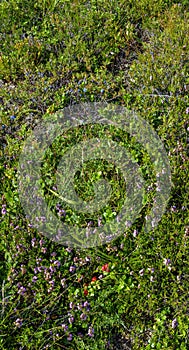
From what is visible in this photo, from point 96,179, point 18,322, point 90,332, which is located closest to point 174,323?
point 90,332

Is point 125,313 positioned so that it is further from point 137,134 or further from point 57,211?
point 137,134

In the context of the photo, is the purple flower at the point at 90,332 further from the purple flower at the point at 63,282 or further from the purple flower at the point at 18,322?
the purple flower at the point at 18,322

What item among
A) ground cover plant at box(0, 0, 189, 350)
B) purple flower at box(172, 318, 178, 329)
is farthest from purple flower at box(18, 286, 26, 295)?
purple flower at box(172, 318, 178, 329)

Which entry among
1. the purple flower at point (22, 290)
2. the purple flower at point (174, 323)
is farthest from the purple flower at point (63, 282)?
the purple flower at point (174, 323)

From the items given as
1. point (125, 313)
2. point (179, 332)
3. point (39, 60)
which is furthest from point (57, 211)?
point (39, 60)

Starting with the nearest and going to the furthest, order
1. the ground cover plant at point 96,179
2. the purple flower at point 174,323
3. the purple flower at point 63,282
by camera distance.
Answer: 1. the purple flower at point 174,323
2. the ground cover plant at point 96,179
3. the purple flower at point 63,282

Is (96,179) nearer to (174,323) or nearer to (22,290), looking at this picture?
(22,290)

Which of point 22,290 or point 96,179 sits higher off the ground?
point 96,179

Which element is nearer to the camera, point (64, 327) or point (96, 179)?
point (64, 327)
